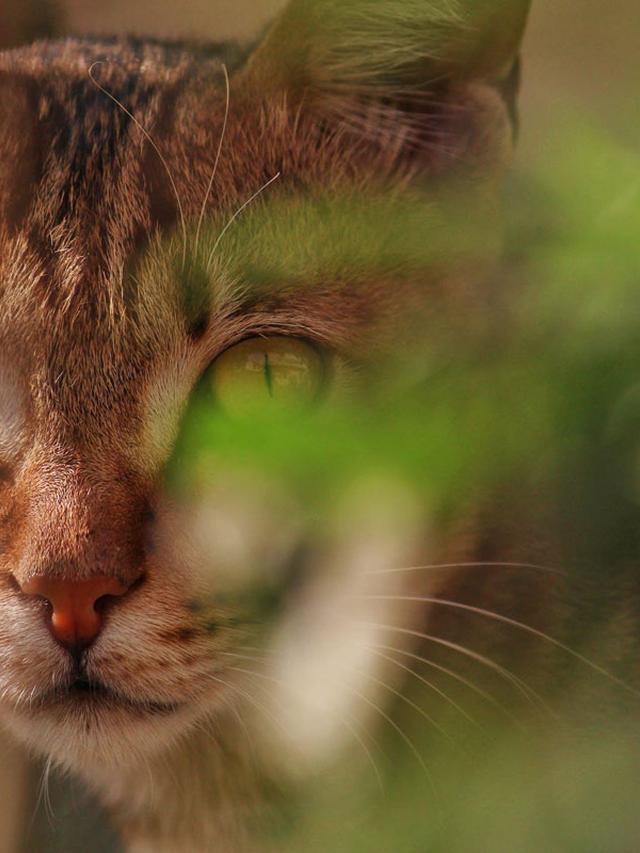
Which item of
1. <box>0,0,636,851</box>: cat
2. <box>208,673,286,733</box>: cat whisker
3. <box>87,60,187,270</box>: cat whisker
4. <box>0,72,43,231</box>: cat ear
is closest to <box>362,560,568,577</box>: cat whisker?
<box>0,0,636,851</box>: cat

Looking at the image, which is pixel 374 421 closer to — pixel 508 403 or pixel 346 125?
pixel 508 403

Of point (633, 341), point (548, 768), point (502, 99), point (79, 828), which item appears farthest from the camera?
point (79, 828)

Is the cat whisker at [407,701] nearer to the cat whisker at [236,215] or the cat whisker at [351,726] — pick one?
the cat whisker at [351,726]

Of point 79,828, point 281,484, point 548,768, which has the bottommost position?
point 79,828

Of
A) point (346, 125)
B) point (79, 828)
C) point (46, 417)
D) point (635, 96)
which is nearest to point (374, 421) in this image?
point (635, 96)

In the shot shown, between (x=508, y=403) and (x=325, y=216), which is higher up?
(x=325, y=216)

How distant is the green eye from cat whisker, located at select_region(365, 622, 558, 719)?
165mm

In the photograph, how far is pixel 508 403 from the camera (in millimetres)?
343

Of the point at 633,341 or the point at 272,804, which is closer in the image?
the point at 633,341

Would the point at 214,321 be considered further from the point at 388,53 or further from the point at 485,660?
the point at 485,660

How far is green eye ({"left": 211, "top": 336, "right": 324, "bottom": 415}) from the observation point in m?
0.57

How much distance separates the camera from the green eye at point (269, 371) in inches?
22.4

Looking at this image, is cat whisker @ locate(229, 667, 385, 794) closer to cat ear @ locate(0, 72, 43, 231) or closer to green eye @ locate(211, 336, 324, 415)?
green eye @ locate(211, 336, 324, 415)

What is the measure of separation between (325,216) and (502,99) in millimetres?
195
